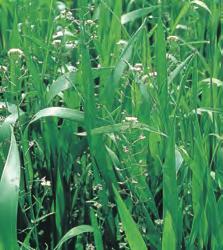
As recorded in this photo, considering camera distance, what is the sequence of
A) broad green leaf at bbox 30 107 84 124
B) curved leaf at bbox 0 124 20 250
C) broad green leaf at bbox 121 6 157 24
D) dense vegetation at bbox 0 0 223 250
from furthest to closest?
broad green leaf at bbox 121 6 157 24 < broad green leaf at bbox 30 107 84 124 < dense vegetation at bbox 0 0 223 250 < curved leaf at bbox 0 124 20 250

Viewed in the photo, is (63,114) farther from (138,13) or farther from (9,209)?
(138,13)

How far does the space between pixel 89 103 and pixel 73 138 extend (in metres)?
0.17

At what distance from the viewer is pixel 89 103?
1.34m

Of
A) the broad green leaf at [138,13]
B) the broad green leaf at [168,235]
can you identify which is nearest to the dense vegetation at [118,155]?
the broad green leaf at [168,235]

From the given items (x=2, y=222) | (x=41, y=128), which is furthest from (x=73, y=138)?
(x=2, y=222)

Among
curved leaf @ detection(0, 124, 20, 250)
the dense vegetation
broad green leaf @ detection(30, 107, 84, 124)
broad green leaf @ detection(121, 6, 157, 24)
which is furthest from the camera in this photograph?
broad green leaf @ detection(121, 6, 157, 24)

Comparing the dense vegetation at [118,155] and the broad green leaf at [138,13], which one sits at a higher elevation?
the broad green leaf at [138,13]

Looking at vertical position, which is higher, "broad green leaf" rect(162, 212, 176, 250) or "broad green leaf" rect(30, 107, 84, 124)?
"broad green leaf" rect(30, 107, 84, 124)

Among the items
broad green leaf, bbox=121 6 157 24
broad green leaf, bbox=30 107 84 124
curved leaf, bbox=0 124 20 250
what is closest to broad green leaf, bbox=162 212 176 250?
curved leaf, bbox=0 124 20 250

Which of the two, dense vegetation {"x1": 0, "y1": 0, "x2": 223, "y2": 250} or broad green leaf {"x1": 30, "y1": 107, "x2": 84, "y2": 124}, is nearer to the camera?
dense vegetation {"x1": 0, "y1": 0, "x2": 223, "y2": 250}

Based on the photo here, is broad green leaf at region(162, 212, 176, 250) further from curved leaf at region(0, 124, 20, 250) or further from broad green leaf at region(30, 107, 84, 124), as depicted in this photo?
broad green leaf at region(30, 107, 84, 124)

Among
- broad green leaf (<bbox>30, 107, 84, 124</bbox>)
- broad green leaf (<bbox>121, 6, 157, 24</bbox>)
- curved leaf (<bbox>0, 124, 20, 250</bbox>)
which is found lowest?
curved leaf (<bbox>0, 124, 20, 250</bbox>)

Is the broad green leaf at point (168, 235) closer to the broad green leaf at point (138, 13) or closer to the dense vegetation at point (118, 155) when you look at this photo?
the dense vegetation at point (118, 155)

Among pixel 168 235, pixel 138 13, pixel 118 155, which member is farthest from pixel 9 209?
pixel 138 13
